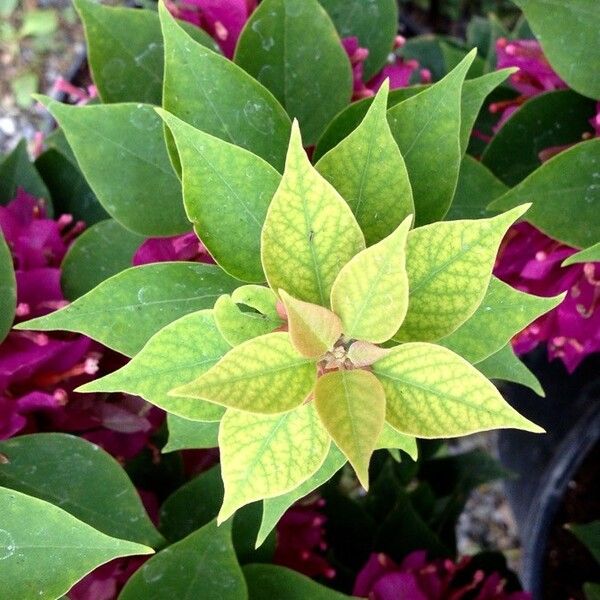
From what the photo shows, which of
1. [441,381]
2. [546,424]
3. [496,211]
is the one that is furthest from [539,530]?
[441,381]

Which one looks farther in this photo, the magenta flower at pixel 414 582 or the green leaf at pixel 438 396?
the magenta flower at pixel 414 582

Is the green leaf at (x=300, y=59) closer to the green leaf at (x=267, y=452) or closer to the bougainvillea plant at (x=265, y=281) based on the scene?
the bougainvillea plant at (x=265, y=281)

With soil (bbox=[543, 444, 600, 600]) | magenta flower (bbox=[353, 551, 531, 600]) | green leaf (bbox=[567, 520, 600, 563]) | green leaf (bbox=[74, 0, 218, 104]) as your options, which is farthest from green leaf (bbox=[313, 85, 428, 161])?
soil (bbox=[543, 444, 600, 600])

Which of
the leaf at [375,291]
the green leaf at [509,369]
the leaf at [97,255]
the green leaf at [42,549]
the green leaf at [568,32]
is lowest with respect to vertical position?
the green leaf at [42,549]

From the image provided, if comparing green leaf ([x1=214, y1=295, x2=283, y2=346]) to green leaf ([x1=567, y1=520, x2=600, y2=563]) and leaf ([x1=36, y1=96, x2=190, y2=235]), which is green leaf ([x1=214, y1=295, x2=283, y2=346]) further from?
green leaf ([x1=567, y1=520, x2=600, y2=563])

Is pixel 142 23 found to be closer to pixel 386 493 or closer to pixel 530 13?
pixel 530 13

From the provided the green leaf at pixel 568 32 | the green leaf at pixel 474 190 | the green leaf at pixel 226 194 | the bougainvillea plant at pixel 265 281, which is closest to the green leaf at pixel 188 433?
the bougainvillea plant at pixel 265 281

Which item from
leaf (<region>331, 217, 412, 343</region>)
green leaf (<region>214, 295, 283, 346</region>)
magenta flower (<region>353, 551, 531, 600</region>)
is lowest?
magenta flower (<region>353, 551, 531, 600</region>)
